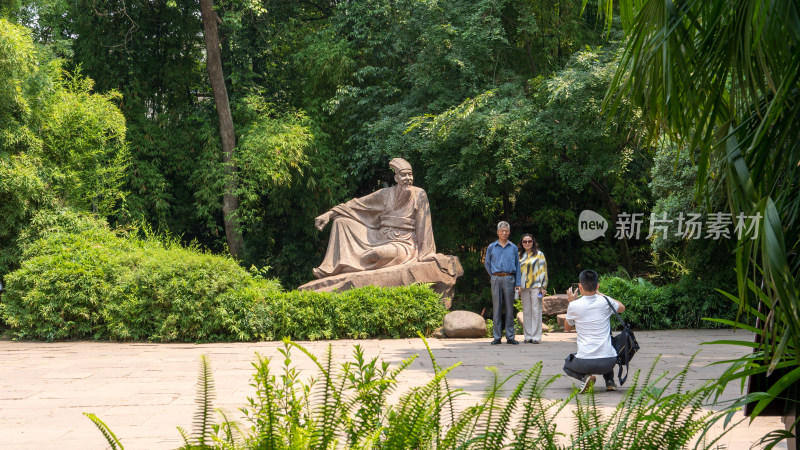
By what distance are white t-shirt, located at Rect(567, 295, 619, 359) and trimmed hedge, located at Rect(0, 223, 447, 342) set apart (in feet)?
15.7

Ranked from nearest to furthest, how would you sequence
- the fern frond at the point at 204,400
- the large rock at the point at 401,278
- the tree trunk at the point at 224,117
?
the fern frond at the point at 204,400, the large rock at the point at 401,278, the tree trunk at the point at 224,117

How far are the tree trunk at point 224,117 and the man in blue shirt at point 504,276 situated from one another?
25.3 feet

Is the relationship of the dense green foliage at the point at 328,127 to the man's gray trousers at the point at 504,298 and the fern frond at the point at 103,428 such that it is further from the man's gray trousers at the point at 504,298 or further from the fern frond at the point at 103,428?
the fern frond at the point at 103,428

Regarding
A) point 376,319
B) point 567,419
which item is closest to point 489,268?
point 376,319

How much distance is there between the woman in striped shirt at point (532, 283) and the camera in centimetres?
973

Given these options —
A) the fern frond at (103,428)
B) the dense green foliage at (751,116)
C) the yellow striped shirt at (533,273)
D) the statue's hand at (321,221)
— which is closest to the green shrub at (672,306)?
the yellow striped shirt at (533,273)

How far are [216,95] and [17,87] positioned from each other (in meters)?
Result: 4.63

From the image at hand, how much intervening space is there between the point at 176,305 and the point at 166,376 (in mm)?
2964

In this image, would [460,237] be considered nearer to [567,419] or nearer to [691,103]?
[567,419]

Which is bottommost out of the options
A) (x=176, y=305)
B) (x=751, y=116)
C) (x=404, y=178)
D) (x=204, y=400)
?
(x=176, y=305)

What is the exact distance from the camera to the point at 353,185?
16.8 meters

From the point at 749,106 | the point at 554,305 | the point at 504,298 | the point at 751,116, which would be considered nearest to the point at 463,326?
the point at 504,298

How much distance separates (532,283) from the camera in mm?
9742

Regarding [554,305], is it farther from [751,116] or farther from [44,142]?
[751,116]
